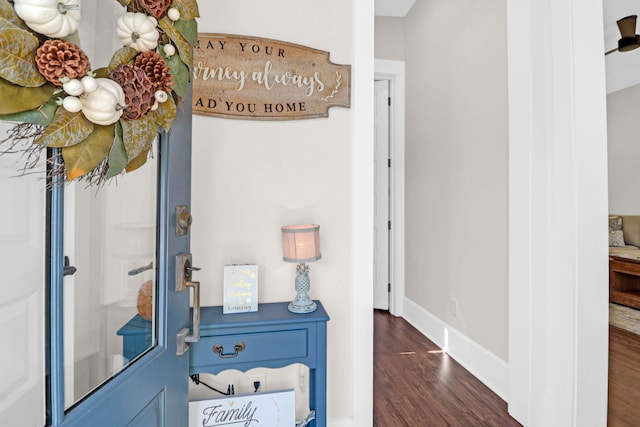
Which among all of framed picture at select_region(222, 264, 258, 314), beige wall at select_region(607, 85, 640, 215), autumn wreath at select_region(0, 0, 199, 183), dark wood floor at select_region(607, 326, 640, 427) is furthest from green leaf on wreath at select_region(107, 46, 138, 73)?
beige wall at select_region(607, 85, 640, 215)

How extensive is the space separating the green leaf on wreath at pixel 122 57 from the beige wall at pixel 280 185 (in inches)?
33.4

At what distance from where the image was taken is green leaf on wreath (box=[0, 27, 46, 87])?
50 centimetres

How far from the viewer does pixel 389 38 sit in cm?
355

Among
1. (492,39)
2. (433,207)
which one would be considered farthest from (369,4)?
(433,207)

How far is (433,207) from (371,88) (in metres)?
1.66

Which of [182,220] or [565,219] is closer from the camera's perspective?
[182,220]

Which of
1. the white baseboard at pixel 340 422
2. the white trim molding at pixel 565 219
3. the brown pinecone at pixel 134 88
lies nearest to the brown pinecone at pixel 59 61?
the brown pinecone at pixel 134 88

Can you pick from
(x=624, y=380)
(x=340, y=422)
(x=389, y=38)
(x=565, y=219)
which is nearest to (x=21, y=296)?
(x=340, y=422)

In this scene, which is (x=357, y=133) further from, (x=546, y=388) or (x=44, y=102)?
(x=546, y=388)

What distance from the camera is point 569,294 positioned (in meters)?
1.58

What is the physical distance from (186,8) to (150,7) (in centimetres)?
13

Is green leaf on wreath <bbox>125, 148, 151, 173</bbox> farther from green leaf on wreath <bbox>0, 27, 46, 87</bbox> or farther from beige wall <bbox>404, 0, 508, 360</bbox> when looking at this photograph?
beige wall <bbox>404, 0, 508, 360</bbox>

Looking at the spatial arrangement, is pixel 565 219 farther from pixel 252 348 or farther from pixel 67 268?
pixel 67 268

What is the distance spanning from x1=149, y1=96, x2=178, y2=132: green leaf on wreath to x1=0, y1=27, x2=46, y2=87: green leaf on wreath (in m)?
0.27
